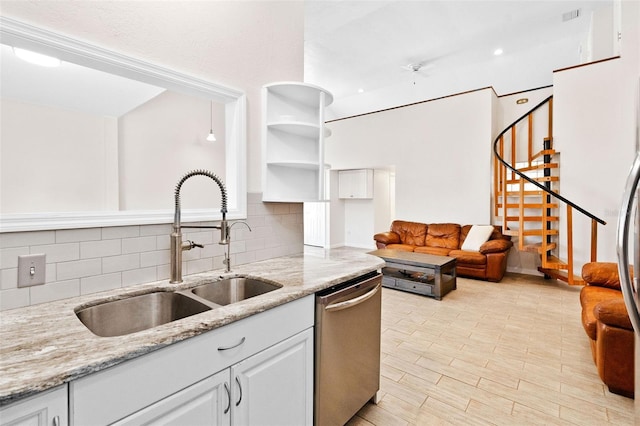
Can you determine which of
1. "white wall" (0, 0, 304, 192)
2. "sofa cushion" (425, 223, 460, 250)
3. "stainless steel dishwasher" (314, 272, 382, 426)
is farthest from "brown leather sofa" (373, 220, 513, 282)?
"white wall" (0, 0, 304, 192)

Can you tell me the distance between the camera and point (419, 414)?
1903 mm

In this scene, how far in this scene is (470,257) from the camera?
5020 mm

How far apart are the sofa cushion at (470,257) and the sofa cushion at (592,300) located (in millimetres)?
2107

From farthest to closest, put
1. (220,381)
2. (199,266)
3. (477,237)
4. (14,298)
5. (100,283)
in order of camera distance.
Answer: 1. (477,237)
2. (199,266)
3. (100,283)
4. (14,298)
5. (220,381)

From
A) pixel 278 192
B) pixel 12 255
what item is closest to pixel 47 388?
pixel 12 255

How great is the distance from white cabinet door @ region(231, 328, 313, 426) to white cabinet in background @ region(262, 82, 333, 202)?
1077 mm

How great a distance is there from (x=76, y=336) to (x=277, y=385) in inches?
30.0

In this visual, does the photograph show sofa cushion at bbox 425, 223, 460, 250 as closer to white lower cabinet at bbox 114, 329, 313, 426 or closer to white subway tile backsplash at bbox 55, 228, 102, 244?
white lower cabinet at bbox 114, 329, 313, 426

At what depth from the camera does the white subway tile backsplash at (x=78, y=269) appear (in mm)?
1305

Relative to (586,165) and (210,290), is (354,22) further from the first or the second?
(210,290)

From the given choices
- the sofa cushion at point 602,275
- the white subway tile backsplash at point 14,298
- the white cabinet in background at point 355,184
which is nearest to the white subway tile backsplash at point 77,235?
the white subway tile backsplash at point 14,298

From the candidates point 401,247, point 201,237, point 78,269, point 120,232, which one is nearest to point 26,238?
point 78,269

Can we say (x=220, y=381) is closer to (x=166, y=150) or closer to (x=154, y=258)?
(x=154, y=258)

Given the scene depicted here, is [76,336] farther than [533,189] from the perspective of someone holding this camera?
No
